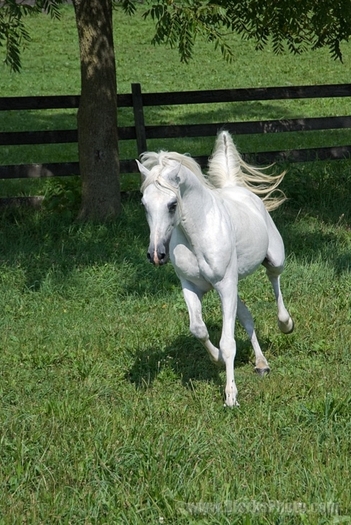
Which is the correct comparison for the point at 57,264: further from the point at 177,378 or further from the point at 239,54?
the point at 239,54

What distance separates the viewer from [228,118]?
18188 millimetres

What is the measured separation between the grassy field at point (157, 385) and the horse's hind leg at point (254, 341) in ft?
0.26

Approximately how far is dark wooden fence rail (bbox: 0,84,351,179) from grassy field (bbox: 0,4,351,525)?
2.04 feet

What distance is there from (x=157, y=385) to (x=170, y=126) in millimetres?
6345

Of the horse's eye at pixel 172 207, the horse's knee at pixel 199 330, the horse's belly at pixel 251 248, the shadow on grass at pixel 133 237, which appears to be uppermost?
the horse's eye at pixel 172 207

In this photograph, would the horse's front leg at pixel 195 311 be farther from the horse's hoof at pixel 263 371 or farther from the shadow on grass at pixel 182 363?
the horse's hoof at pixel 263 371

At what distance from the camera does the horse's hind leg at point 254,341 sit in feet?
20.9

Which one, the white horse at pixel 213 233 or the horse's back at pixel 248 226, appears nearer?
the white horse at pixel 213 233

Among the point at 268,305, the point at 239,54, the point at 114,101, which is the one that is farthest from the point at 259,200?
the point at 239,54

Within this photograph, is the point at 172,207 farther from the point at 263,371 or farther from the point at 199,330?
the point at 263,371

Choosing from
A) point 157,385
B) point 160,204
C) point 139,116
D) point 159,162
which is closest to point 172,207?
point 160,204

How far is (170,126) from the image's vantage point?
38.7 ft

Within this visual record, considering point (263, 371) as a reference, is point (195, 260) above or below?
above

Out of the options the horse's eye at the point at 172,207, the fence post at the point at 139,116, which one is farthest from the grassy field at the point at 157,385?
the horse's eye at the point at 172,207
